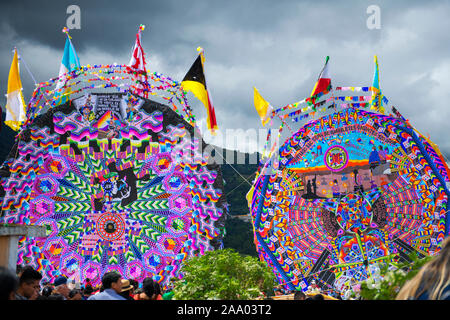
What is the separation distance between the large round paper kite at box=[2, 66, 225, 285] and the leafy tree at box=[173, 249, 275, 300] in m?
3.71

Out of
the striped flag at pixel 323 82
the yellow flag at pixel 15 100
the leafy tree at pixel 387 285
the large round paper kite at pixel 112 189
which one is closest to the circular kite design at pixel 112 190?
the large round paper kite at pixel 112 189

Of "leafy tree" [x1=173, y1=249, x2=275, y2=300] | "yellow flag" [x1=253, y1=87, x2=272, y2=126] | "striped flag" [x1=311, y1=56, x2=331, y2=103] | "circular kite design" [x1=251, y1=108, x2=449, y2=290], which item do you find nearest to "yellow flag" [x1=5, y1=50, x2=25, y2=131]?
"yellow flag" [x1=253, y1=87, x2=272, y2=126]

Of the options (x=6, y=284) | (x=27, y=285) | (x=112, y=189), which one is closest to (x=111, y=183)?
(x=112, y=189)

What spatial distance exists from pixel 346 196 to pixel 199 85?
177 inches

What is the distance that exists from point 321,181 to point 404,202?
1990mm

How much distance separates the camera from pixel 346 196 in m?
11.4

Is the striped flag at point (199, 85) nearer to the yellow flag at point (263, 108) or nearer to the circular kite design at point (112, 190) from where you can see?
the circular kite design at point (112, 190)

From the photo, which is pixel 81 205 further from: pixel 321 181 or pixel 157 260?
pixel 321 181

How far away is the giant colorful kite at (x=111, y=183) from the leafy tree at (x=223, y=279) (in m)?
3.75

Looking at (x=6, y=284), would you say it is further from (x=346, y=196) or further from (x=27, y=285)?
(x=346, y=196)

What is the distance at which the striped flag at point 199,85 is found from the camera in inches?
430

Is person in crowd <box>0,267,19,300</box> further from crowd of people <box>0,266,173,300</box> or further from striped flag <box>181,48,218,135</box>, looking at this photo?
striped flag <box>181,48,218,135</box>

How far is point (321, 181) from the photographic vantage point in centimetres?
1158
